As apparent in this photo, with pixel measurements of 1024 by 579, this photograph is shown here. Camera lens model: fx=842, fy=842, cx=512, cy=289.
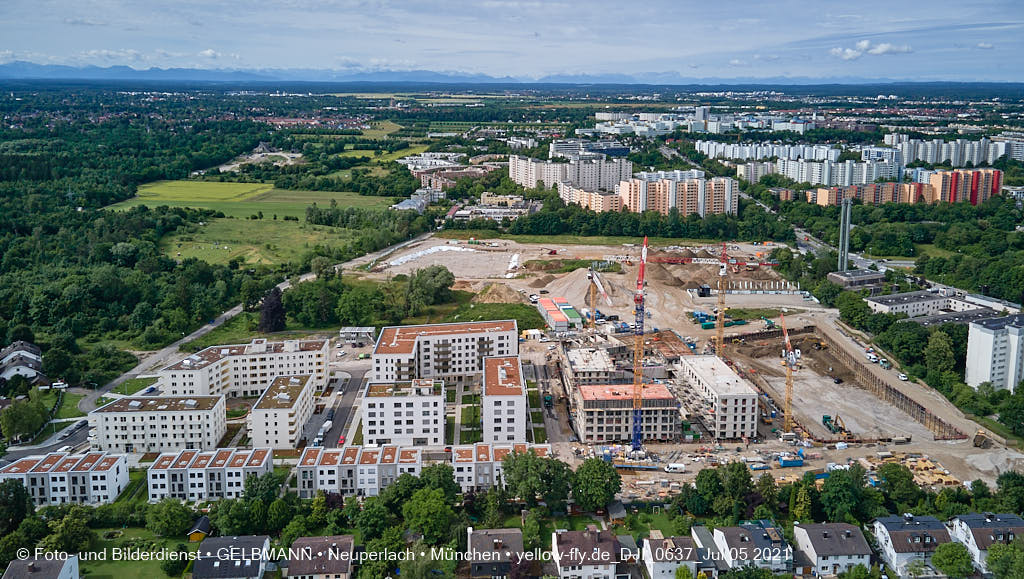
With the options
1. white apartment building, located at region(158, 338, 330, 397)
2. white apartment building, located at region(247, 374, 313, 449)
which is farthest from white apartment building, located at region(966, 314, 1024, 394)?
white apartment building, located at region(247, 374, 313, 449)

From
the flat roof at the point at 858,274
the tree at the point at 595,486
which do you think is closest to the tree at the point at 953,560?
the tree at the point at 595,486

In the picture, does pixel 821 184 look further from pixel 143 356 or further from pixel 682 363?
pixel 143 356

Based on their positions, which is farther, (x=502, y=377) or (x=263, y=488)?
(x=502, y=377)

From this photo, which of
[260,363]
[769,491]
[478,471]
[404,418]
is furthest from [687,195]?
[478,471]

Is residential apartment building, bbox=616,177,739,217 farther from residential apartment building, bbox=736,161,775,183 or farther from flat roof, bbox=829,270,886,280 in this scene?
flat roof, bbox=829,270,886,280

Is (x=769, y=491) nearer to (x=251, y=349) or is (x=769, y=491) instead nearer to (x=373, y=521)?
(x=373, y=521)
